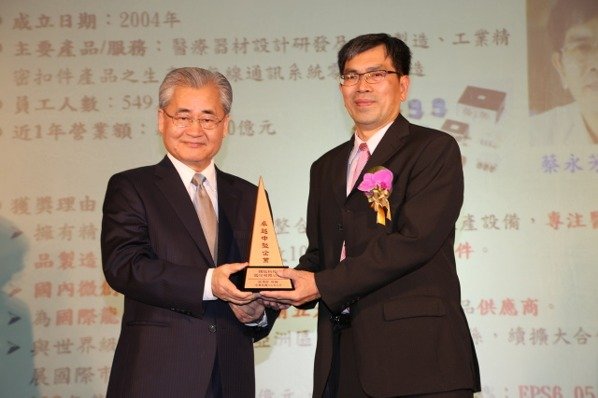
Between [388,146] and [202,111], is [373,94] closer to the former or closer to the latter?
[388,146]

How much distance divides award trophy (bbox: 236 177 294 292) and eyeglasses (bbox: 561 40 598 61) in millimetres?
2609

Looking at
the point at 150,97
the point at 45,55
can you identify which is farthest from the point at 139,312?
the point at 45,55

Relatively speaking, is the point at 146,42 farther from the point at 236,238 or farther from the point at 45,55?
the point at 236,238

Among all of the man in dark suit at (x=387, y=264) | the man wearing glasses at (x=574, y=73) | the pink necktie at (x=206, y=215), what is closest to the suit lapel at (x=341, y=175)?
the man in dark suit at (x=387, y=264)

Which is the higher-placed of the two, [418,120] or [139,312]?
[418,120]

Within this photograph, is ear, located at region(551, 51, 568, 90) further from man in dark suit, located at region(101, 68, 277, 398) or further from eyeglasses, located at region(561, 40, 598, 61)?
man in dark suit, located at region(101, 68, 277, 398)

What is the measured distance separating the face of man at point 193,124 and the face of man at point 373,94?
18.7 inches

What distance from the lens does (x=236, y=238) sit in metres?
2.62

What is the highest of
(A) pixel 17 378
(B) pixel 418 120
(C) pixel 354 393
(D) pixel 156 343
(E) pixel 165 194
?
(B) pixel 418 120

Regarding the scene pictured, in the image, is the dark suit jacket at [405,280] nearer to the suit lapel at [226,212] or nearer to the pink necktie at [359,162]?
the pink necktie at [359,162]

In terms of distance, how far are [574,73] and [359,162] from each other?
7.28 feet

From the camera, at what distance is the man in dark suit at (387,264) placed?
2295 millimetres

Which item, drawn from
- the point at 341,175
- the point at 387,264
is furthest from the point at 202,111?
the point at 387,264

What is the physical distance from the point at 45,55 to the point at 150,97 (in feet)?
2.25
